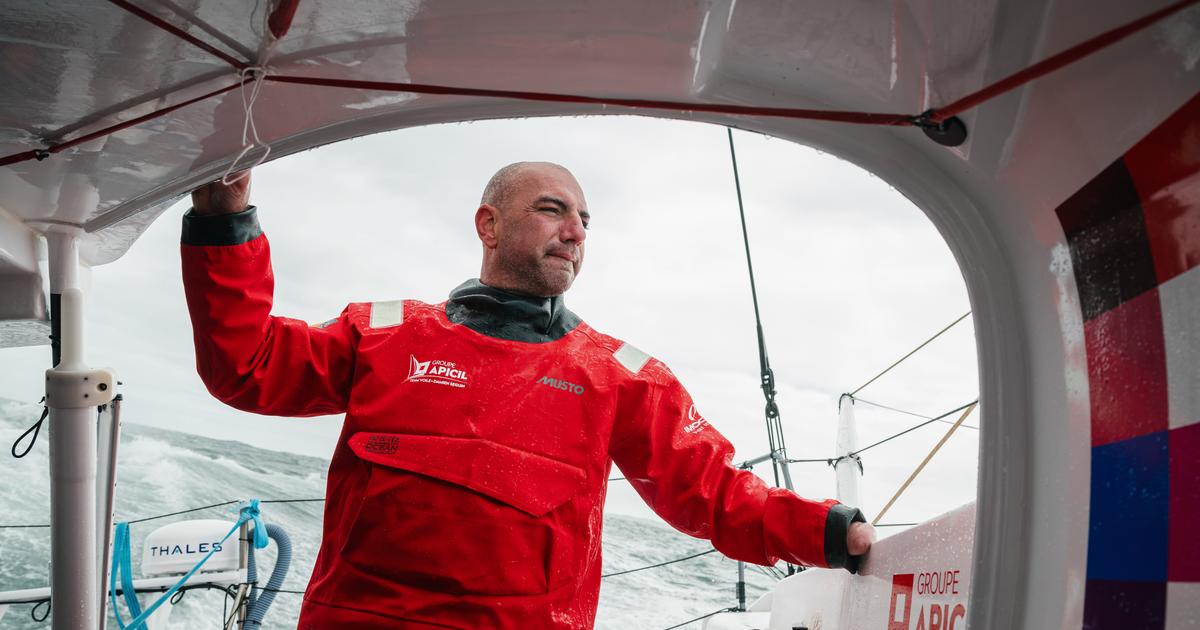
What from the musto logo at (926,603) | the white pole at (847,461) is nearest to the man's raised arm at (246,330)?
the musto logo at (926,603)

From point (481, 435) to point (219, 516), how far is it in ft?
23.6

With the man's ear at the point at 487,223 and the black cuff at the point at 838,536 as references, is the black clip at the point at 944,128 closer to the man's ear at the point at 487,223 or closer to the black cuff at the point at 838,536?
the black cuff at the point at 838,536

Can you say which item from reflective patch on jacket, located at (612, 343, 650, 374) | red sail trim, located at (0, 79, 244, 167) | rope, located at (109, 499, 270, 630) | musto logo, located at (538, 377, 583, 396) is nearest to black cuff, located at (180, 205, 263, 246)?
red sail trim, located at (0, 79, 244, 167)

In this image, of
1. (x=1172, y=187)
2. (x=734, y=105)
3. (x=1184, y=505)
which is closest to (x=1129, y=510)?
(x=1184, y=505)

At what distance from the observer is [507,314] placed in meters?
1.60

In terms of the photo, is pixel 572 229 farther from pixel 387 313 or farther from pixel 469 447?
pixel 469 447

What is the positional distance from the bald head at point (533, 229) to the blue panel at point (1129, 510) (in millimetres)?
1045

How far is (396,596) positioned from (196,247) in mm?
559

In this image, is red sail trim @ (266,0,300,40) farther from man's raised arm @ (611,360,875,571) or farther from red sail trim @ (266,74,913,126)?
man's raised arm @ (611,360,875,571)

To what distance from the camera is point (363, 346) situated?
5.09 feet

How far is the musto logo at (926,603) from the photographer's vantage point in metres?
1.14

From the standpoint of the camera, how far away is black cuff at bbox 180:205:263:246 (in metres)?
1.27

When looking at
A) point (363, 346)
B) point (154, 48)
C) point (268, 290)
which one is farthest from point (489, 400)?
point (154, 48)

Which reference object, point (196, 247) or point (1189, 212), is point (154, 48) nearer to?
point (196, 247)
